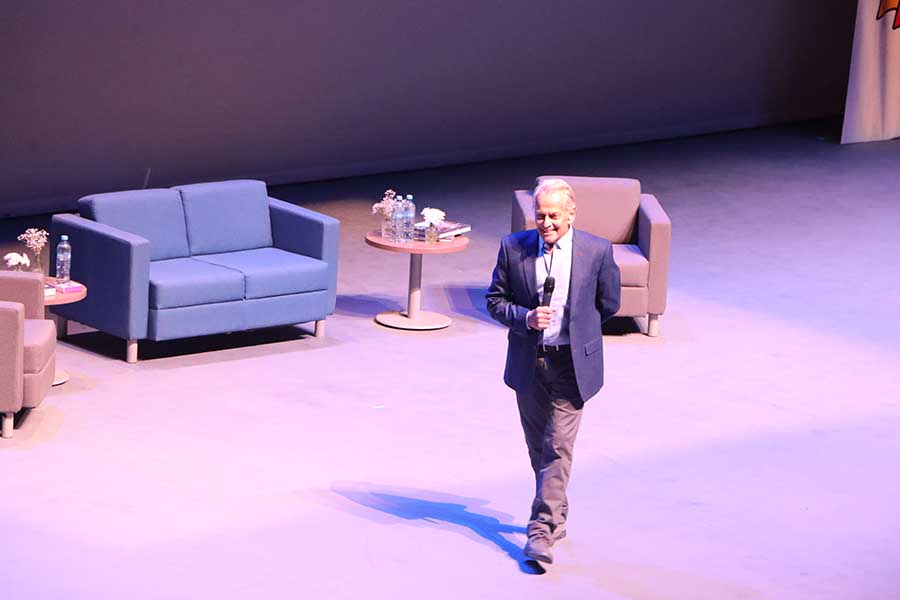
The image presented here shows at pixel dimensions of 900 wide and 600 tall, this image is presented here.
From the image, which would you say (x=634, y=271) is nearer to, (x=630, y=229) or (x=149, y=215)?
(x=630, y=229)

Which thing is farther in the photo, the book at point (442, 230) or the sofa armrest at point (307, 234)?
the book at point (442, 230)

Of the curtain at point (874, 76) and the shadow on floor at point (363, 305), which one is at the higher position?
the curtain at point (874, 76)

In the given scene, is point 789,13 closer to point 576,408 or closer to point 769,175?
point 769,175

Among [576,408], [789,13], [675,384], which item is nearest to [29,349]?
[576,408]

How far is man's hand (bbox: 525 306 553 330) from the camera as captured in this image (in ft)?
17.0

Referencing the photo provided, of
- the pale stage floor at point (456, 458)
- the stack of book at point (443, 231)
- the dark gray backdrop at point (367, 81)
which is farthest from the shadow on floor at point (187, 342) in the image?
the dark gray backdrop at point (367, 81)

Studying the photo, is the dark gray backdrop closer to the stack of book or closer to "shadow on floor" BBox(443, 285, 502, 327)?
"shadow on floor" BBox(443, 285, 502, 327)

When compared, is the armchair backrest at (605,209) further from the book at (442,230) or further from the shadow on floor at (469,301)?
the shadow on floor at (469,301)

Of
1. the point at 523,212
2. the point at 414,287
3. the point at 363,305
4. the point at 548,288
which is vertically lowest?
the point at 363,305

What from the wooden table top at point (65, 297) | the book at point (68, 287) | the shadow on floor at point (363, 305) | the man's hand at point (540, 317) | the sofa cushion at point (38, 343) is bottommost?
the shadow on floor at point (363, 305)

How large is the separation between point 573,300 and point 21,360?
272 centimetres

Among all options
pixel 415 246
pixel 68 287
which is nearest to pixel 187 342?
pixel 68 287

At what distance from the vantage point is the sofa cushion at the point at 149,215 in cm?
847

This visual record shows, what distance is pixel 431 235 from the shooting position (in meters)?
9.19
